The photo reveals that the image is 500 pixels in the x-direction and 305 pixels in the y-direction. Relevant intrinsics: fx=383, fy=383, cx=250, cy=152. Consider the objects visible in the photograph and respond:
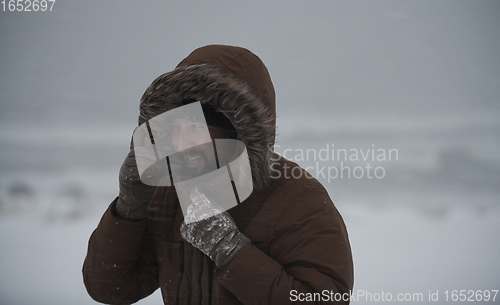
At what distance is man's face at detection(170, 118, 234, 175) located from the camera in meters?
0.77

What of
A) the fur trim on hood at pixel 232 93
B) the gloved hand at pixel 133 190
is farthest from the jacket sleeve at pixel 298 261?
the gloved hand at pixel 133 190

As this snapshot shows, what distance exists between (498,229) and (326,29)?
5.56 ft

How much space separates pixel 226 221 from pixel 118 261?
28 centimetres

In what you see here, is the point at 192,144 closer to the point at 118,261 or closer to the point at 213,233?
the point at 213,233

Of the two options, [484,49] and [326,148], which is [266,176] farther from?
[484,49]

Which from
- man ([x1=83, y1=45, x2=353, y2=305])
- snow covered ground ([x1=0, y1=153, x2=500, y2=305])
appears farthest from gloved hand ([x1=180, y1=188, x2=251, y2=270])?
snow covered ground ([x1=0, y1=153, x2=500, y2=305])

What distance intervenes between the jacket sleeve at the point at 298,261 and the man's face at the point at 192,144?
0.60 feet

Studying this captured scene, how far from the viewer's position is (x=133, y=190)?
76 cm

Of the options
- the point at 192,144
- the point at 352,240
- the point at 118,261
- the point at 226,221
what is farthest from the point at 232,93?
the point at 352,240

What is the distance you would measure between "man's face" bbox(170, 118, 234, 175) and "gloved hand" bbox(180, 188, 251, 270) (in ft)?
0.20

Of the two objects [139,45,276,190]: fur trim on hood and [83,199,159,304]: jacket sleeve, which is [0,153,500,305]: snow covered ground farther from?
[139,45,276,190]: fur trim on hood

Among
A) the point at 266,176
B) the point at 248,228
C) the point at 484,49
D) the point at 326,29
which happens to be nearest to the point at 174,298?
the point at 248,228

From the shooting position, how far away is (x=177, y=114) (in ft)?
2.55

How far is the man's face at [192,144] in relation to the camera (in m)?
0.77
